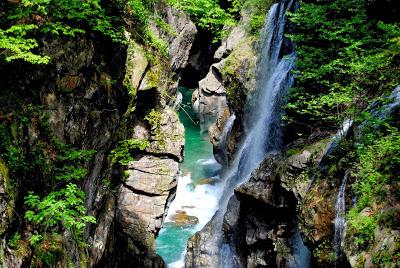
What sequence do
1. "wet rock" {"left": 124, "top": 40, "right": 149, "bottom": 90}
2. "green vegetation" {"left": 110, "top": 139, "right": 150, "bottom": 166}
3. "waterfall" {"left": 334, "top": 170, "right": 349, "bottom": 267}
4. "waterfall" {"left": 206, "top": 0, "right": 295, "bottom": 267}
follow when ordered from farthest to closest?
"waterfall" {"left": 206, "top": 0, "right": 295, "bottom": 267}, "wet rock" {"left": 124, "top": 40, "right": 149, "bottom": 90}, "green vegetation" {"left": 110, "top": 139, "right": 150, "bottom": 166}, "waterfall" {"left": 334, "top": 170, "right": 349, "bottom": 267}

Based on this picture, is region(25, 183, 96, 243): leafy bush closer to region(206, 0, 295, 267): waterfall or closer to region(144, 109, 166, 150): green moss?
region(144, 109, 166, 150): green moss

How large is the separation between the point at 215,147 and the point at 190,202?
389 cm

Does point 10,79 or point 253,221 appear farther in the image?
point 253,221

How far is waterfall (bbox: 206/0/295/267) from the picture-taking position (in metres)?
14.9

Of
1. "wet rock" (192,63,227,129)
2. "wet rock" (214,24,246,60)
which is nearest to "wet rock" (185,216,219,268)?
Result: "wet rock" (214,24,246,60)

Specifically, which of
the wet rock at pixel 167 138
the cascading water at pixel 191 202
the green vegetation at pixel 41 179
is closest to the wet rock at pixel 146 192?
the wet rock at pixel 167 138

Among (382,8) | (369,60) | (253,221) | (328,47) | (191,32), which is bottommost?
(253,221)

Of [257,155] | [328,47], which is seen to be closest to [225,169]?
[257,155]

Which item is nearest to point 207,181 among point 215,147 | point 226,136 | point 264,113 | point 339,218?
point 215,147

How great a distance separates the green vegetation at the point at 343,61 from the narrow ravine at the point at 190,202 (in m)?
6.13

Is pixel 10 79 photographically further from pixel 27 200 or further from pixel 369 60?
pixel 369 60

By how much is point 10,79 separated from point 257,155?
11327 millimetres

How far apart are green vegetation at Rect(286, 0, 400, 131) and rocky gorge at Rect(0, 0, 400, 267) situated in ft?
0.26

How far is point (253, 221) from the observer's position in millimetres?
12695
